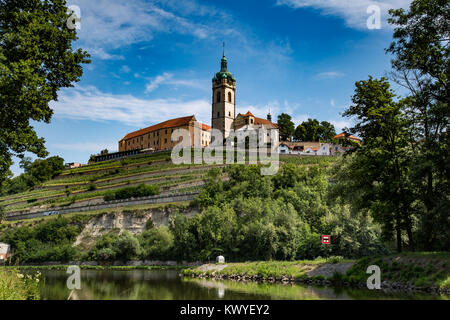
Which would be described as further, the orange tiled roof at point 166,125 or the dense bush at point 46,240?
the orange tiled roof at point 166,125

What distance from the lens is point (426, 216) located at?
71.6ft

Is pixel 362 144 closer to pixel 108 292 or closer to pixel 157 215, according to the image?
pixel 108 292

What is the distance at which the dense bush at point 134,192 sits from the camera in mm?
73750

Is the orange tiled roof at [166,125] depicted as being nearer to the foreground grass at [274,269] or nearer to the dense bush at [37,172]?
the dense bush at [37,172]

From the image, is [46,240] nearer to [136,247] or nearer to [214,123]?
[136,247]

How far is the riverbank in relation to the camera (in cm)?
1977

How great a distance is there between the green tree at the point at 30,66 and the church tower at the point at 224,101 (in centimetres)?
10042

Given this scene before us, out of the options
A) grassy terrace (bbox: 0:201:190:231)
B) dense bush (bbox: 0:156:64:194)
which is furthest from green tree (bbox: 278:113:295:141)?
dense bush (bbox: 0:156:64:194)

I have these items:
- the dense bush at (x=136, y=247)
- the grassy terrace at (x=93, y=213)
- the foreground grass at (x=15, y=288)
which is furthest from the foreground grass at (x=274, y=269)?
the grassy terrace at (x=93, y=213)

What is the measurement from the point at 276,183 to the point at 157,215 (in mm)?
21423

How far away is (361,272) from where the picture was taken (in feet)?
77.9

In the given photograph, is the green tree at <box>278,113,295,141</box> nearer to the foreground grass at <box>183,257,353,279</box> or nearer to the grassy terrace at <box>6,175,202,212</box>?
the grassy terrace at <box>6,175,202,212</box>
